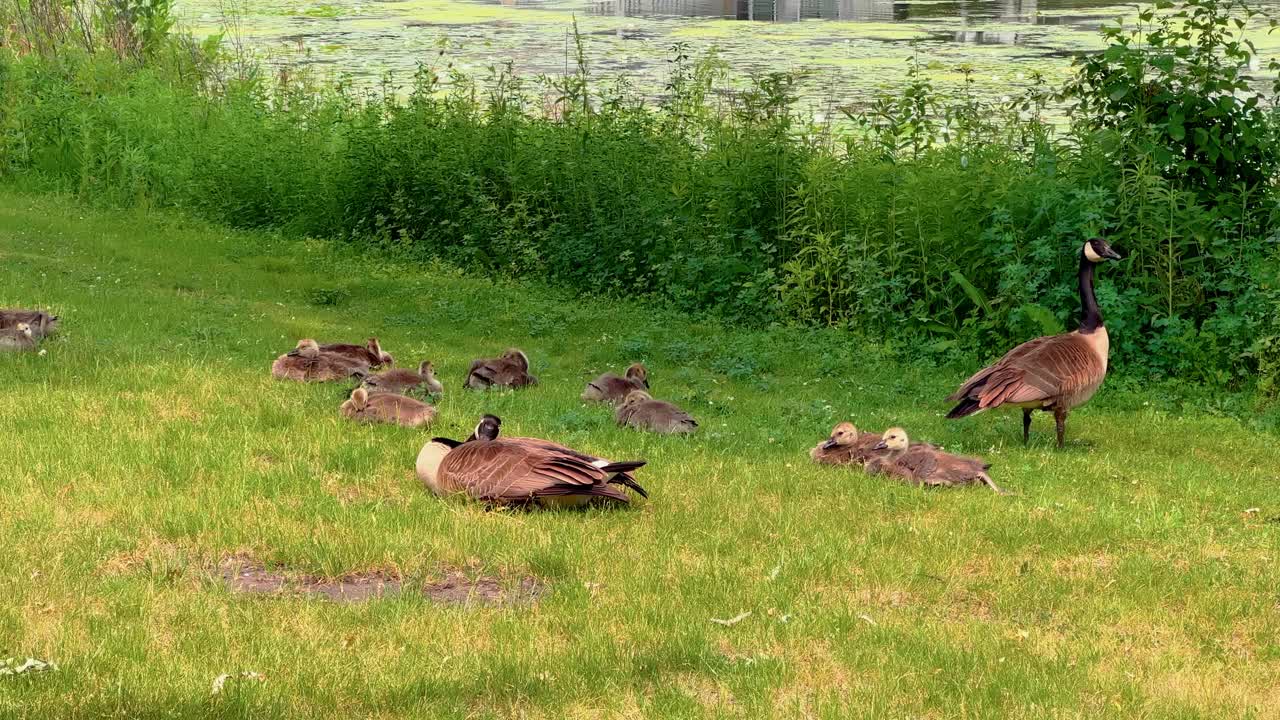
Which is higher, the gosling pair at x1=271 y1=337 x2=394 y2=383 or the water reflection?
the water reflection

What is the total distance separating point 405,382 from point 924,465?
15.1ft

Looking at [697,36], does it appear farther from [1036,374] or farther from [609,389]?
[1036,374]

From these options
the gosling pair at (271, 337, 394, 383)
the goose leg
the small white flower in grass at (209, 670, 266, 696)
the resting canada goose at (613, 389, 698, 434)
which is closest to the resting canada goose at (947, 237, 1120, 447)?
the goose leg

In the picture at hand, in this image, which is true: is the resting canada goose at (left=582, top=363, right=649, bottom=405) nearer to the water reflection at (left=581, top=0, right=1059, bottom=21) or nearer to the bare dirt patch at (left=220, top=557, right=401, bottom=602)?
the bare dirt patch at (left=220, top=557, right=401, bottom=602)

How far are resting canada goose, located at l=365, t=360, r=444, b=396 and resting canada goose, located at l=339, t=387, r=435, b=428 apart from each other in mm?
1171

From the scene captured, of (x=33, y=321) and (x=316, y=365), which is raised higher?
(x=33, y=321)

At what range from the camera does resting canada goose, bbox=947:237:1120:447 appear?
10945 millimetres

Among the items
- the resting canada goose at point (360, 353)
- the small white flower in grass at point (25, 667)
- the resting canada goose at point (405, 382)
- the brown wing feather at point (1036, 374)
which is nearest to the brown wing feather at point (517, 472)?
the small white flower in grass at point (25, 667)

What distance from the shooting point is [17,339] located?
11797 millimetres

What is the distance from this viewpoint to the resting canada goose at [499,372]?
12992 millimetres

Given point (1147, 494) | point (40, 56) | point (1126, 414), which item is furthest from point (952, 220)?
point (40, 56)

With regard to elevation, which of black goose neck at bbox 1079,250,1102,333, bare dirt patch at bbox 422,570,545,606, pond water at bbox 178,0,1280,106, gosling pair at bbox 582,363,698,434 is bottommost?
gosling pair at bbox 582,363,698,434

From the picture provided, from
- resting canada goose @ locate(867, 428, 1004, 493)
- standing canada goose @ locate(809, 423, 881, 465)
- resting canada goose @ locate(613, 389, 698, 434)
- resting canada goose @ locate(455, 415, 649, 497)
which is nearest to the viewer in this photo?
resting canada goose @ locate(455, 415, 649, 497)

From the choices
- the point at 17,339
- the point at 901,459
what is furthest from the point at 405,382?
the point at 901,459
